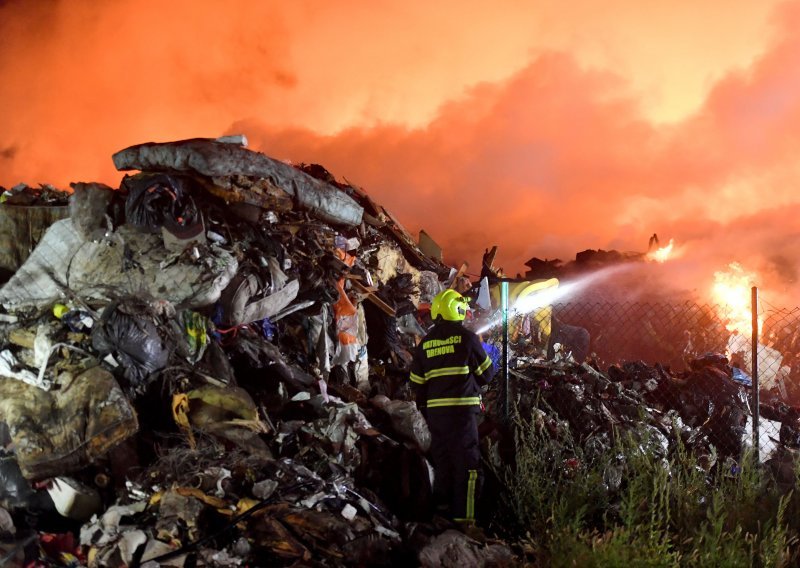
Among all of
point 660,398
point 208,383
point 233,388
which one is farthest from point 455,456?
point 660,398

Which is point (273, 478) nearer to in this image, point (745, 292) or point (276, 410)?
point (276, 410)

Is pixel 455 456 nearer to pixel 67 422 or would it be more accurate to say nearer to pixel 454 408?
pixel 454 408

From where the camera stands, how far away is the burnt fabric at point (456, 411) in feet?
14.8

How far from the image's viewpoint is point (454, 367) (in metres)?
4.69

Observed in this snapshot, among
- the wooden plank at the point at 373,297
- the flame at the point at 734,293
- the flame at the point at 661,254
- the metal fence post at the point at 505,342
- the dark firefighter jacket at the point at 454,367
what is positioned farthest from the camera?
the flame at the point at 661,254

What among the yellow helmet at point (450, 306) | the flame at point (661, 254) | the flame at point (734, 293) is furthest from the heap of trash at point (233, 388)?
the flame at point (661, 254)

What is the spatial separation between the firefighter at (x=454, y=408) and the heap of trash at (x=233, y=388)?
0.28 metres

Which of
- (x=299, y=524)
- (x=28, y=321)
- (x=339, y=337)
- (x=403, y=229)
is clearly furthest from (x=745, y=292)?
(x=28, y=321)

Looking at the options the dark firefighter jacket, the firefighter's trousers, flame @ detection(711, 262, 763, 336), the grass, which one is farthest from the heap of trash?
flame @ detection(711, 262, 763, 336)

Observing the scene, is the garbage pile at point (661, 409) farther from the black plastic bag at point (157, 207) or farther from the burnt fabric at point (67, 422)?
the black plastic bag at point (157, 207)

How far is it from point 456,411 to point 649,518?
1.53 m

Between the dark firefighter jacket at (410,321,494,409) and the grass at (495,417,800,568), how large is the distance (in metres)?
0.61

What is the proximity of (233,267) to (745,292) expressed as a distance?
11.0m

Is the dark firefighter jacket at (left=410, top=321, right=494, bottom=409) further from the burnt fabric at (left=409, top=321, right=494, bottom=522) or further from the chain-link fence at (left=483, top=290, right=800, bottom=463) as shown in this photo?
the chain-link fence at (left=483, top=290, right=800, bottom=463)
